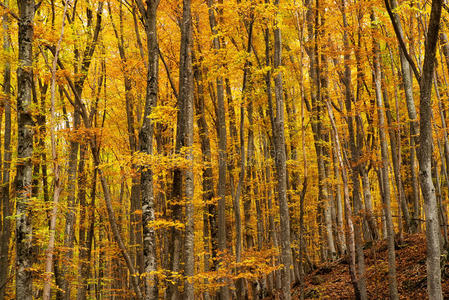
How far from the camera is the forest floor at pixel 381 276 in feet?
33.9

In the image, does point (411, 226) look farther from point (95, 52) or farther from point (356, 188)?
point (95, 52)

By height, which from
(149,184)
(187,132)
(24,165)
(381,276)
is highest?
(187,132)

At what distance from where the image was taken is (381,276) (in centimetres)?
1236

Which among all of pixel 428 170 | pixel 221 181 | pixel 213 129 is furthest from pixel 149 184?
pixel 213 129

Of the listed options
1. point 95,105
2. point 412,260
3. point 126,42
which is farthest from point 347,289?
point 126,42

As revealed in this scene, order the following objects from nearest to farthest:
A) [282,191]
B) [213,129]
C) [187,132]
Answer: [187,132]
[282,191]
[213,129]

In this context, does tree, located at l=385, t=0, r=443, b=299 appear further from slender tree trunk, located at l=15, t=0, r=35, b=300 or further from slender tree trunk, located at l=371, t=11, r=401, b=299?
slender tree trunk, located at l=15, t=0, r=35, b=300

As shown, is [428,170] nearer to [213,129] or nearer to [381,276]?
[381,276]

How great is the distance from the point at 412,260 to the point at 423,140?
810 centimetres

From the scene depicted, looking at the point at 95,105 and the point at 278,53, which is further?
the point at 95,105

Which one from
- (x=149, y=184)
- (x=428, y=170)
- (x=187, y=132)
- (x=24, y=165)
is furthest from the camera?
(x=187, y=132)

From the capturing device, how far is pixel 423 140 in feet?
16.8

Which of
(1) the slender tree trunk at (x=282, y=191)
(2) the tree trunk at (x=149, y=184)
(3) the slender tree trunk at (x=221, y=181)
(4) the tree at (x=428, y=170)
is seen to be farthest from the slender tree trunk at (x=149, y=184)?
(4) the tree at (x=428, y=170)

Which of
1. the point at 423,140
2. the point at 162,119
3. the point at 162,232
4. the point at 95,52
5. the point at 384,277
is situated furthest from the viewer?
the point at 162,232
